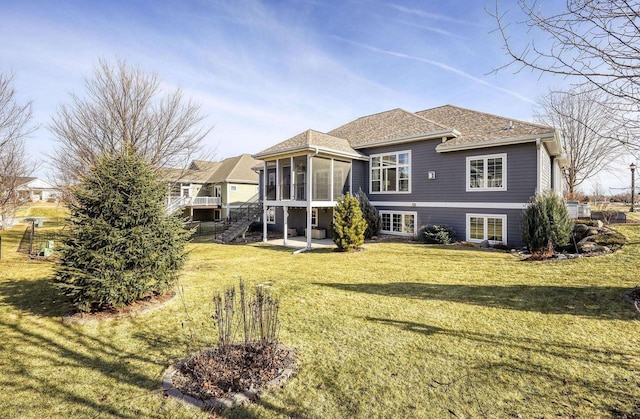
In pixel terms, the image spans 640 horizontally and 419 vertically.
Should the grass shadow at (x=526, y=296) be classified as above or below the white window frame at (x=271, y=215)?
below

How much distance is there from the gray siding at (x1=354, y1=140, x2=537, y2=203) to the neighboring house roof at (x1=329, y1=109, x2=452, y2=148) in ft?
1.78

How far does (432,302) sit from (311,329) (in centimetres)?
272

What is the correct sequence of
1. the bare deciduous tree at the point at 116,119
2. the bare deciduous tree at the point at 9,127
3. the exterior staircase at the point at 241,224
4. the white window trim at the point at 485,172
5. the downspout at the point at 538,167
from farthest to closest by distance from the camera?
the exterior staircase at the point at 241,224 < the bare deciduous tree at the point at 116,119 < the white window trim at the point at 485,172 < the downspout at the point at 538,167 < the bare deciduous tree at the point at 9,127

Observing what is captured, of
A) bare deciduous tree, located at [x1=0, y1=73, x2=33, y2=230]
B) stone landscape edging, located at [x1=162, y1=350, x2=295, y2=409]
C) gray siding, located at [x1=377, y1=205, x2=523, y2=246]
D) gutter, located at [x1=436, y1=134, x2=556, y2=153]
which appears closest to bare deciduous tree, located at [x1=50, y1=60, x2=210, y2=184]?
bare deciduous tree, located at [x1=0, y1=73, x2=33, y2=230]

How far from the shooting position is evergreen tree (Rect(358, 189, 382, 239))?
15039mm

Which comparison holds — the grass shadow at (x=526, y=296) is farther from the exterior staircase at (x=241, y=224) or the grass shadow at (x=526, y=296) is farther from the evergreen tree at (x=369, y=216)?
the exterior staircase at (x=241, y=224)

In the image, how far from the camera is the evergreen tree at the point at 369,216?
49.3ft

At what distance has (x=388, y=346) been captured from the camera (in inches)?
170

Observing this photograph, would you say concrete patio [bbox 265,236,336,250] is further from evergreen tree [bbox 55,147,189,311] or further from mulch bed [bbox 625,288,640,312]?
mulch bed [bbox 625,288,640,312]

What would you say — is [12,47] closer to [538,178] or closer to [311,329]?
[311,329]

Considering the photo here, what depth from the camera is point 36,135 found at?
12.7 meters

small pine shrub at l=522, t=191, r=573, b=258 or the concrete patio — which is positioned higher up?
small pine shrub at l=522, t=191, r=573, b=258

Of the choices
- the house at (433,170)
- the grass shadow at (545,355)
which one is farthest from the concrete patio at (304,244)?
the grass shadow at (545,355)

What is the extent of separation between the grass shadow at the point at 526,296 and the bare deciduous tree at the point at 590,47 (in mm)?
3775
